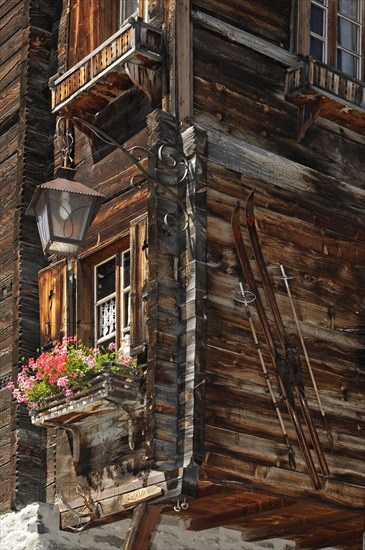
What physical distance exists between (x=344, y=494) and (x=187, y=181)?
334 cm

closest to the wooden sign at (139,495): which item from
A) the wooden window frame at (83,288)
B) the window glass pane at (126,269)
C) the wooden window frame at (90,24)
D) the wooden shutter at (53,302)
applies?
the wooden window frame at (83,288)

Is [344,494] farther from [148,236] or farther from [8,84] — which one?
[8,84]

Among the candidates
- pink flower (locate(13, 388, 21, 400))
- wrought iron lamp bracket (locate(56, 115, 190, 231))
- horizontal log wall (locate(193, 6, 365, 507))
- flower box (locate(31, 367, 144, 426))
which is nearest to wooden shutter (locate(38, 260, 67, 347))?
pink flower (locate(13, 388, 21, 400))

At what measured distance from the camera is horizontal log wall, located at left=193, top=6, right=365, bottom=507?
47.1ft

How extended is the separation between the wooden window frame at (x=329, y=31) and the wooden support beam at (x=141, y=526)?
4.91 m

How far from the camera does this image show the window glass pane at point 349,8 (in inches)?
653

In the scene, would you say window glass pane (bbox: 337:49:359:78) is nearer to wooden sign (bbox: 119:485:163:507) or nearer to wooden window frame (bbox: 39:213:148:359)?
wooden window frame (bbox: 39:213:148:359)

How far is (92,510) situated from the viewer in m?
14.6

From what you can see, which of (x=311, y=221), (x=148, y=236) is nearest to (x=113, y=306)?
(x=148, y=236)

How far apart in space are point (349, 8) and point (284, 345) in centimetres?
414

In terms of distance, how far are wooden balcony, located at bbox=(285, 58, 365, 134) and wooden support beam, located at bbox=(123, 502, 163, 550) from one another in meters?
4.35

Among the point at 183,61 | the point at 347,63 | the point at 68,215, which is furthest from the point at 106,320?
the point at 347,63

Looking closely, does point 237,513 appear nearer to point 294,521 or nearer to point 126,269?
point 294,521

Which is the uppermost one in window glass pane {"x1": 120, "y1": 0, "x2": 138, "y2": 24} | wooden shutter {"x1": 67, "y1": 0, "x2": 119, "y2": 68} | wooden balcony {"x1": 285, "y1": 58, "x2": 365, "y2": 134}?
window glass pane {"x1": 120, "y1": 0, "x2": 138, "y2": 24}
